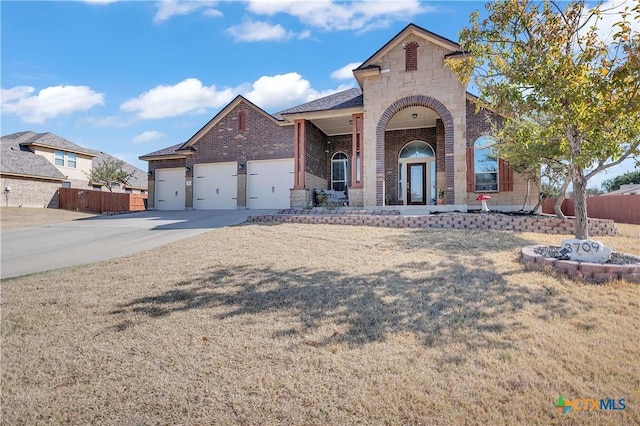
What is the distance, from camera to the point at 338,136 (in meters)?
16.9

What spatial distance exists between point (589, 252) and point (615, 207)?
12765 millimetres

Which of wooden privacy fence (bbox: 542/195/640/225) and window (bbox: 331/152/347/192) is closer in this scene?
wooden privacy fence (bbox: 542/195/640/225)

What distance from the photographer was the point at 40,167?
2314 cm

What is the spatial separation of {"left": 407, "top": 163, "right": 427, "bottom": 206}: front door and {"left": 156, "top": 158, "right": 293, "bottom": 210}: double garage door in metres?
5.76

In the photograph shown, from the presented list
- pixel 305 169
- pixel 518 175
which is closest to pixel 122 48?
pixel 305 169

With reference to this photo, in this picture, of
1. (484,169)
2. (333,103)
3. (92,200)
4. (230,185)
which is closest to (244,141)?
(230,185)

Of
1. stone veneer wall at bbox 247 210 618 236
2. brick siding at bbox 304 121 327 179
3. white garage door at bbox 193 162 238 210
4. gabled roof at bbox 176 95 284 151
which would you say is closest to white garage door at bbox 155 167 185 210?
white garage door at bbox 193 162 238 210

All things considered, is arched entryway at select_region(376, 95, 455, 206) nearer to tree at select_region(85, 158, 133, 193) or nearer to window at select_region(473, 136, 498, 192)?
window at select_region(473, 136, 498, 192)

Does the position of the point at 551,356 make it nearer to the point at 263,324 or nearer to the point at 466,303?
the point at 466,303

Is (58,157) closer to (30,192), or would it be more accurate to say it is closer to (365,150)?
(30,192)

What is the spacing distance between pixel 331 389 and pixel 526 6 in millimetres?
7103

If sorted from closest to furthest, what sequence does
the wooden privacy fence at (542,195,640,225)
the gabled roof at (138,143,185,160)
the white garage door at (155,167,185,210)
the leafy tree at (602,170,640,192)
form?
the wooden privacy fence at (542,195,640,225), the gabled roof at (138,143,185,160), the white garage door at (155,167,185,210), the leafy tree at (602,170,640,192)

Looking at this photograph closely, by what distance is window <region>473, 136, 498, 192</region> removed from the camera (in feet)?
43.1

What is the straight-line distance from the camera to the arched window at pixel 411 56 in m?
12.0
